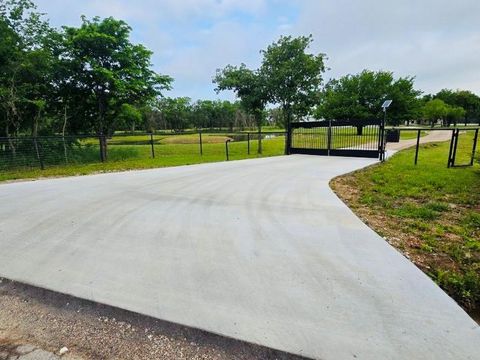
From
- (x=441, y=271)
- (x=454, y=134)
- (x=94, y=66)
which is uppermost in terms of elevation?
(x=94, y=66)

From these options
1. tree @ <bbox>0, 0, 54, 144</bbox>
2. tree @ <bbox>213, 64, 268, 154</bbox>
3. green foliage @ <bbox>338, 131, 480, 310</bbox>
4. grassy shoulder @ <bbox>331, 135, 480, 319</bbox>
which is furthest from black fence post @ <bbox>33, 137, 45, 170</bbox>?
green foliage @ <bbox>338, 131, 480, 310</bbox>

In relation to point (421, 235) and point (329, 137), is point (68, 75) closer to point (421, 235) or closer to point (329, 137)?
point (329, 137)

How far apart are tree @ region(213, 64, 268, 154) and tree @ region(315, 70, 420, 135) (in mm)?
16856

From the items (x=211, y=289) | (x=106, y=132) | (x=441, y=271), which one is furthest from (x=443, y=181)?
(x=106, y=132)

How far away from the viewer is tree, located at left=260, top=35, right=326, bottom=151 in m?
12.7

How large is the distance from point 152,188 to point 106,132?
10.5 meters

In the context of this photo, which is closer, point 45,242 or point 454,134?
point 45,242

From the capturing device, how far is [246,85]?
13.9 meters

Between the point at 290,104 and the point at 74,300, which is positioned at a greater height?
the point at 290,104

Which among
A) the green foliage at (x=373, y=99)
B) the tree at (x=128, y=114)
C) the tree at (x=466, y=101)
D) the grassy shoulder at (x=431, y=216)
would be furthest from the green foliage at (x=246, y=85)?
the tree at (x=466, y=101)

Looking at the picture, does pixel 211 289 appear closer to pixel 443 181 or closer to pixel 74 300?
pixel 74 300

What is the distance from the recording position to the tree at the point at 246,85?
13477mm

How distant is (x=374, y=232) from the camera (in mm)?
3311

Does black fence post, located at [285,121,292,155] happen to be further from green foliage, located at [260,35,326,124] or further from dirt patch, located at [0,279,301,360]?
dirt patch, located at [0,279,301,360]
